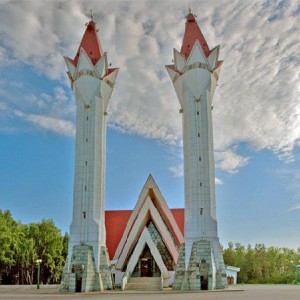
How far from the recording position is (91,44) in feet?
132

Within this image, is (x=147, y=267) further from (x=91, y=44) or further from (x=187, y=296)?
(x=91, y=44)

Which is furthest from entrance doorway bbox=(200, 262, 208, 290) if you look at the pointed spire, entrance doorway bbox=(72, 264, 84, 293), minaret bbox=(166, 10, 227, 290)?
the pointed spire

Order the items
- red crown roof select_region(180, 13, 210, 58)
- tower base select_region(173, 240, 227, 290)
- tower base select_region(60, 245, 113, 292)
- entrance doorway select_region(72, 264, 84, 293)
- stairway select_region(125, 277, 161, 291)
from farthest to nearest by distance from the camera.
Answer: red crown roof select_region(180, 13, 210, 58) → stairway select_region(125, 277, 161, 291) → entrance doorway select_region(72, 264, 84, 293) → tower base select_region(60, 245, 113, 292) → tower base select_region(173, 240, 227, 290)

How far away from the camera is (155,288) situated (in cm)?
3453

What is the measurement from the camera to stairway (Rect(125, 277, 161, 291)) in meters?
34.9

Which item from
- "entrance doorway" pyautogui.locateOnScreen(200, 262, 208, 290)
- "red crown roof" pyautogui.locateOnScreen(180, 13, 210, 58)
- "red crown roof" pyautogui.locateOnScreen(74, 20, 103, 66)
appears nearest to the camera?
"entrance doorway" pyautogui.locateOnScreen(200, 262, 208, 290)

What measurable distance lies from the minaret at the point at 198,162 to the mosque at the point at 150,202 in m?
0.08

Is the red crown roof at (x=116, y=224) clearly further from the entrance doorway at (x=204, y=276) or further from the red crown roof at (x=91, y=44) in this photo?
the red crown roof at (x=91, y=44)

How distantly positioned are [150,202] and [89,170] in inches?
317

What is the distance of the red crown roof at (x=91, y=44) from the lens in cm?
3931

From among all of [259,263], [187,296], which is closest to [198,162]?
[187,296]

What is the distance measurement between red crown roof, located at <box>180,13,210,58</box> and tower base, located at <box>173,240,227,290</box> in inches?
700

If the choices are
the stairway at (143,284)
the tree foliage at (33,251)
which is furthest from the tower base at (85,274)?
the tree foliage at (33,251)

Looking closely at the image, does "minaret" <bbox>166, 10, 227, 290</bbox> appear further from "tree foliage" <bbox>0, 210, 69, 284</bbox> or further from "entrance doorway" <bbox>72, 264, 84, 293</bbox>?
"tree foliage" <bbox>0, 210, 69, 284</bbox>
